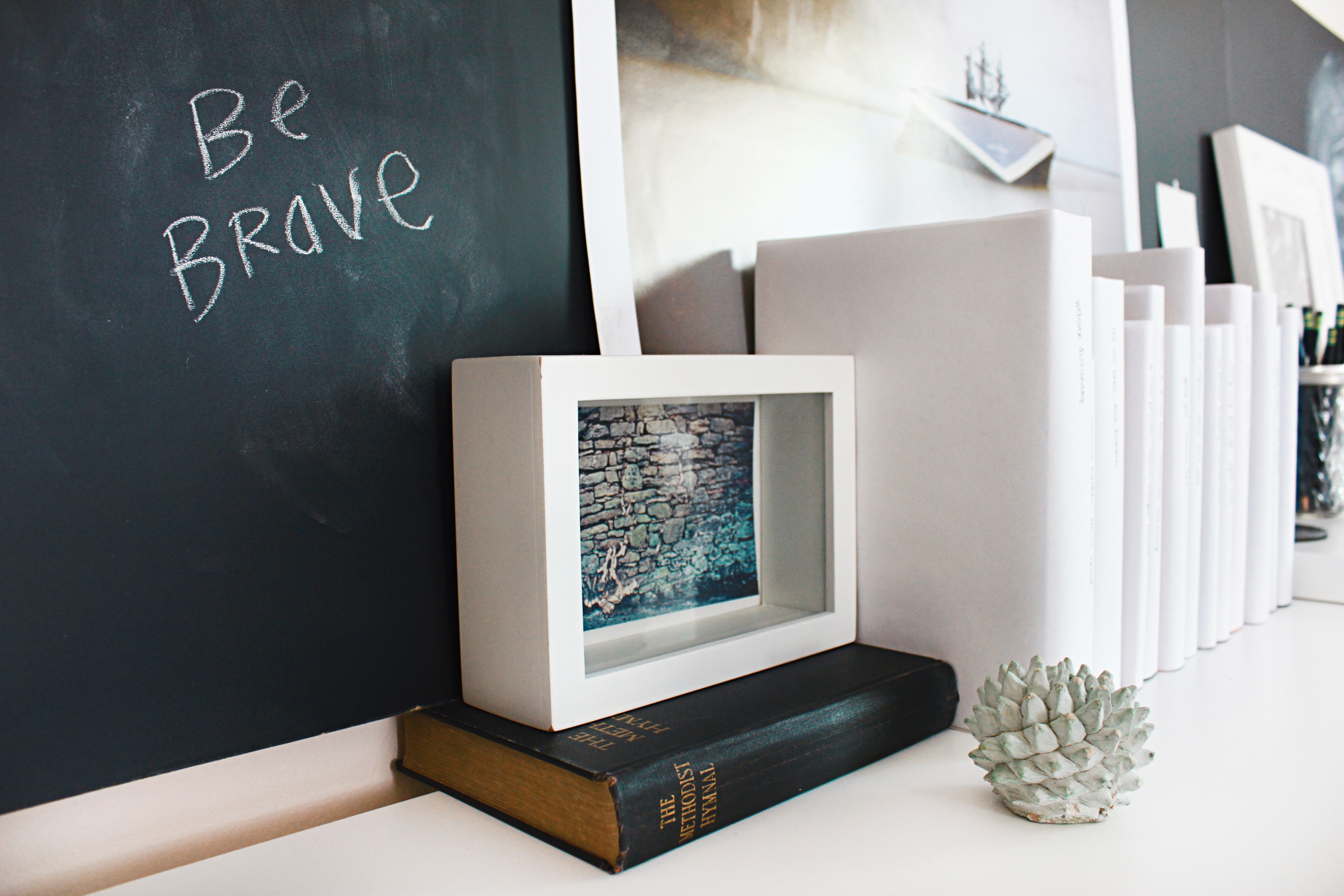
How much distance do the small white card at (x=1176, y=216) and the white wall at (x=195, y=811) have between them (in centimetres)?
124

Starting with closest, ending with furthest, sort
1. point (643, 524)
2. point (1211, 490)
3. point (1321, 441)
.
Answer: point (643, 524) < point (1211, 490) < point (1321, 441)

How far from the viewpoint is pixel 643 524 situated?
0.61 m

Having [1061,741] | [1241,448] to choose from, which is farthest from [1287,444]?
[1061,741]

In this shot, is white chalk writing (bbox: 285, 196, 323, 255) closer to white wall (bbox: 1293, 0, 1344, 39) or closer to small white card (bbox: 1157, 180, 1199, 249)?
small white card (bbox: 1157, 180, 1199, 249)

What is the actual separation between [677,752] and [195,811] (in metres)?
0.26

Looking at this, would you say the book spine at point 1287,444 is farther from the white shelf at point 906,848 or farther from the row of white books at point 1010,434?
the white shelf at point 906,848

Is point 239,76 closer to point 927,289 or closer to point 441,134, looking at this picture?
point 441,134

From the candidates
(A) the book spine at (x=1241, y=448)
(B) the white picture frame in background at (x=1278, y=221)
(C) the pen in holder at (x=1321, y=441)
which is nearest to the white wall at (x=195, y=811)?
(A) the book spine at (x=1241, y=448)

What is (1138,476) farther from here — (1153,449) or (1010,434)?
(1010,434)

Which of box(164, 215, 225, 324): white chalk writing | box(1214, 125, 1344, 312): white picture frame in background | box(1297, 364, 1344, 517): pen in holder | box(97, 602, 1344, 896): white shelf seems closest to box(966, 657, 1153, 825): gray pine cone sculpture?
box(97, 602, 1344, 896): white shelf

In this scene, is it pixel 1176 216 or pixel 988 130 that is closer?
pixel 988 130

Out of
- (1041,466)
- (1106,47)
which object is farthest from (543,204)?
(1106,47)

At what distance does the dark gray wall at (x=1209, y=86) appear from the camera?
134cm

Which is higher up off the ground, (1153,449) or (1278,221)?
(1278,221)
